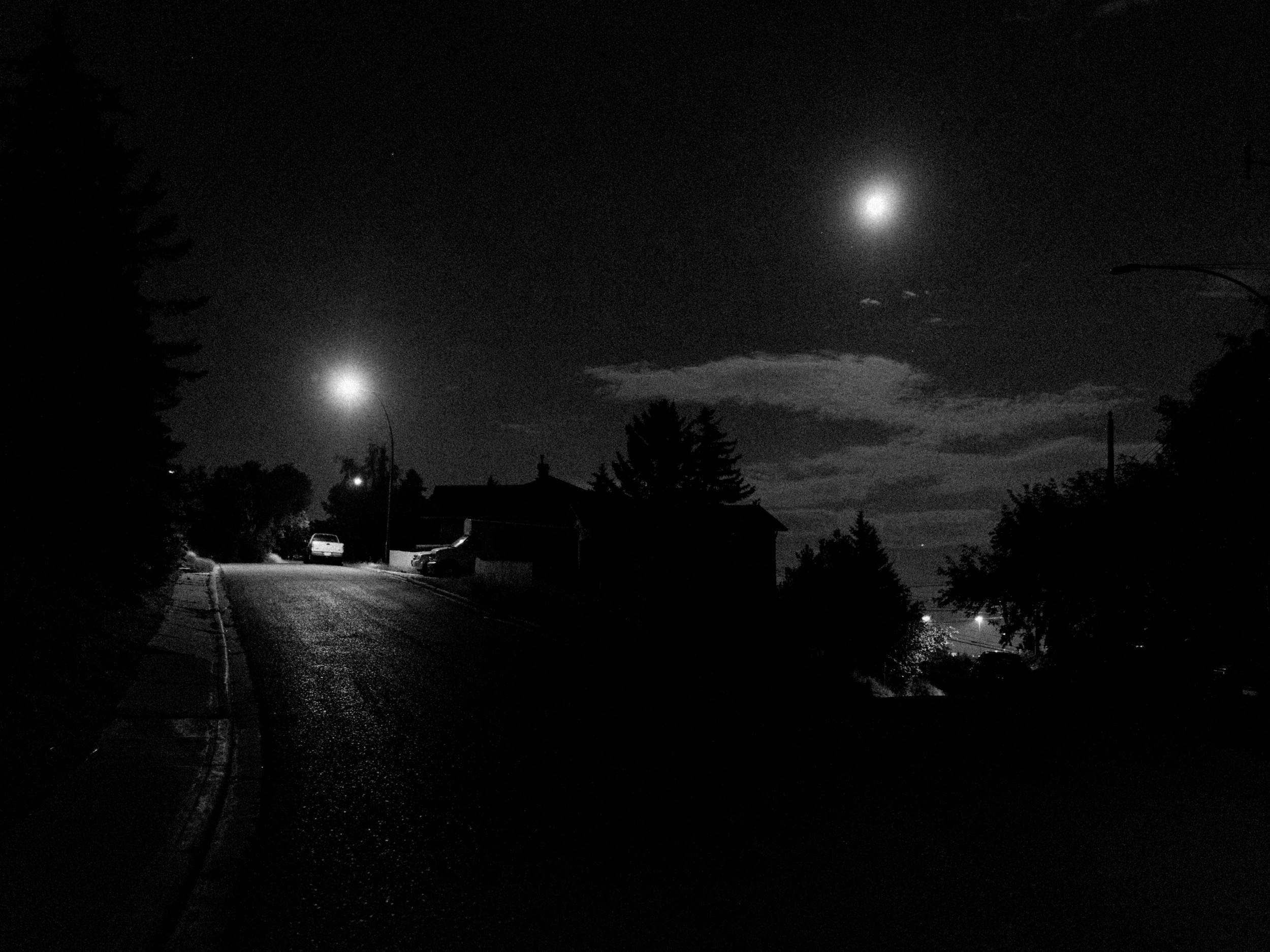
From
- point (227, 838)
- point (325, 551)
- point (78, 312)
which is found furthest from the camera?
point (325, 551)

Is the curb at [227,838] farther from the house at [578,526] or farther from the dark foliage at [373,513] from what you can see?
the dark foliage at [373,513]

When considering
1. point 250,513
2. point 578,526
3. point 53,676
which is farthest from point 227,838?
point 250,513

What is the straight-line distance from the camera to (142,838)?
5.94 meters

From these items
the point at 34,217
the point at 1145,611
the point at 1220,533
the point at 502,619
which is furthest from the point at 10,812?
the point at 1145,611

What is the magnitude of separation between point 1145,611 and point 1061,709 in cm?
758

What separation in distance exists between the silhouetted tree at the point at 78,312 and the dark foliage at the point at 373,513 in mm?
50233

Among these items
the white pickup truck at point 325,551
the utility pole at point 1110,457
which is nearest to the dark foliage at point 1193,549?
the utility pole at point 1110,457

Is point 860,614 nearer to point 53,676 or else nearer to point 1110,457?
point 1110,457

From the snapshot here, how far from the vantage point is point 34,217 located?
42.5 ft

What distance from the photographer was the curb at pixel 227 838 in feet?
15.3

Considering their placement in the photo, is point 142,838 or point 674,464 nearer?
point 142,838

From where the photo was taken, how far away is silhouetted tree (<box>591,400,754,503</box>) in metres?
71.2

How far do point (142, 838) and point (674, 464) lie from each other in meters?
65.8

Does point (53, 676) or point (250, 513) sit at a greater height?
point (250, 513)
